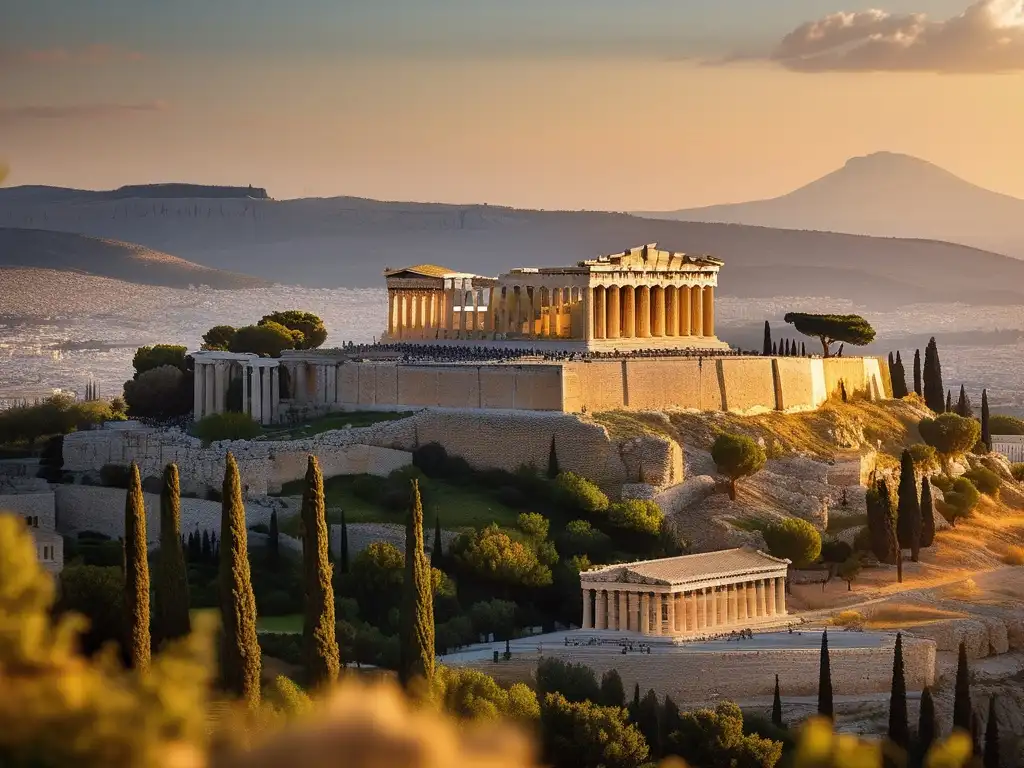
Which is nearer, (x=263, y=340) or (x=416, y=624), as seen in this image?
(x=416, y=624)

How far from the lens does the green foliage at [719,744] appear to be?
151 ft

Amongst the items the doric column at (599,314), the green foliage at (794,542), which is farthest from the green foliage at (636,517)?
the doric column at (599,314)

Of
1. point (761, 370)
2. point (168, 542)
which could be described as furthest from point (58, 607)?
point (761, 370)

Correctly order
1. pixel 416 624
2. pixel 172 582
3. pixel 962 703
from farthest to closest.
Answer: pixel 962 703, pixel 416 624, pixel 172 582

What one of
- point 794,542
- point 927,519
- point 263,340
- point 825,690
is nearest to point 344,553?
point 794,542

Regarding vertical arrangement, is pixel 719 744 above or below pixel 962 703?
below

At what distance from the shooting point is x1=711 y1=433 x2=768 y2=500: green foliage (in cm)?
6769

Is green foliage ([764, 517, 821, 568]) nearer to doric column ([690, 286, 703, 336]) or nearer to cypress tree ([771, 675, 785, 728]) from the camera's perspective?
cypress tree ([771, 675, 785, 728])

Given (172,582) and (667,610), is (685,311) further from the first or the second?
(172,582)

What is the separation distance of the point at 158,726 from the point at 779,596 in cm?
5081

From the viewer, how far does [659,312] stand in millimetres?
80562

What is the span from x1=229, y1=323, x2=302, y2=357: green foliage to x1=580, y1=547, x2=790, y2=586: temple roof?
96.2 ft

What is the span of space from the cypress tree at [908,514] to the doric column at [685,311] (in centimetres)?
1506

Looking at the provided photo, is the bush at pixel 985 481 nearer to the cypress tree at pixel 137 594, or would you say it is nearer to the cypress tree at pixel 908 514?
the cypress tree at pixel 908 514
